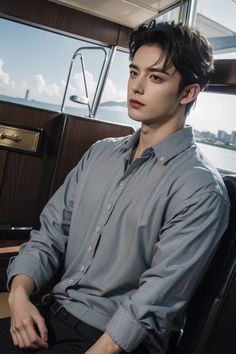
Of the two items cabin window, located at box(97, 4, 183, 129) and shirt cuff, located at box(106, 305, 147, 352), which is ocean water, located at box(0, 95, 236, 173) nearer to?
cabin window, located at box(97, 4, 183, 129)

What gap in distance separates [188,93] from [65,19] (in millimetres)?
1609

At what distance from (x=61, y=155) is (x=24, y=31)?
93cm

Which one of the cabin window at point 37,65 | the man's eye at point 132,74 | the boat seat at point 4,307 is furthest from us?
the cabin window at point 37,65

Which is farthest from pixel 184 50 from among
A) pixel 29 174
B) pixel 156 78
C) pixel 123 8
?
pixel 29 174

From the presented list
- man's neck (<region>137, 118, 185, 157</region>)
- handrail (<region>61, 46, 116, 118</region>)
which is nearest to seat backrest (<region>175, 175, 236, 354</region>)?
man's neck (<region>137, 118, 185, 157</region>)

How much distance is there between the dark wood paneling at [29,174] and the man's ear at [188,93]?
4.42 feet

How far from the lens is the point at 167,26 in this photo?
1.35 metres

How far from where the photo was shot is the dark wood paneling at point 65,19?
2439 mm

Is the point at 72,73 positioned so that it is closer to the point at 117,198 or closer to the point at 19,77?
the point at 19,77

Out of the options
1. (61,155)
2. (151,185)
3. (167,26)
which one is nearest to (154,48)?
(167,26)

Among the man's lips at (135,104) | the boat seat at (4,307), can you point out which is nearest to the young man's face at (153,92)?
the man's lips at (135,104)

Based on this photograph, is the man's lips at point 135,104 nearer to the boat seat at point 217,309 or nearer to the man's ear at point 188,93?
the man's ear at point 188,93

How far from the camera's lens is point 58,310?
1312 mm

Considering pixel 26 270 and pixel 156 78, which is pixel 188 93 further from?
pixel 26 270
